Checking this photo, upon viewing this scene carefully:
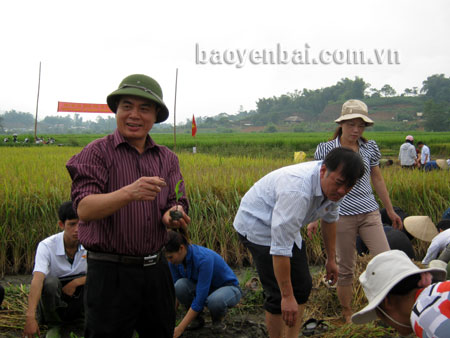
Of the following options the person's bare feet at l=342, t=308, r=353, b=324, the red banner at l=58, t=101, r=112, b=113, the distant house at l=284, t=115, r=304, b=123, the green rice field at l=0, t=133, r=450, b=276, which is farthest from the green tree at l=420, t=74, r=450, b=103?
the person's bare feet at l=342, t=308, r=353, b=324

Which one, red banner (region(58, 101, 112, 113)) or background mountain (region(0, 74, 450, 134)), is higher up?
background mountain (region(0, 74, 450, 134))

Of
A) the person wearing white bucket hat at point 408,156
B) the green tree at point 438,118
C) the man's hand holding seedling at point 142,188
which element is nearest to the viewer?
the man's hand holding seedling at point 142,188

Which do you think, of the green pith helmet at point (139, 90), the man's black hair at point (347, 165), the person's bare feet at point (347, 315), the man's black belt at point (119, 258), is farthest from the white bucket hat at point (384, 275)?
the person's bare feet at point (347, 315)

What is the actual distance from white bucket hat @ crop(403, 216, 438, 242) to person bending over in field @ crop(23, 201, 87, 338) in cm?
301

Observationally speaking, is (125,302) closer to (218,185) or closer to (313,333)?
(313,333)

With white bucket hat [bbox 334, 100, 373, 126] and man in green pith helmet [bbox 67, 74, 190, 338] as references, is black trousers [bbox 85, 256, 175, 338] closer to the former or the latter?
man in green pith helmet [bbox 67, 74, 190, 338]

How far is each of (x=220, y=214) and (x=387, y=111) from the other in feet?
214

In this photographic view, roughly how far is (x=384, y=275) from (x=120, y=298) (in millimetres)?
1018

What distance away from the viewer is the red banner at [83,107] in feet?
67.7

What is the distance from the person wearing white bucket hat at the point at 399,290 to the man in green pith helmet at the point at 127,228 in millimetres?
776

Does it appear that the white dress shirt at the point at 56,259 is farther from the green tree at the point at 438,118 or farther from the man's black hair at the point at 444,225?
the green tree at the point at 438,118

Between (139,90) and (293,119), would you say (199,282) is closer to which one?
(139,90)

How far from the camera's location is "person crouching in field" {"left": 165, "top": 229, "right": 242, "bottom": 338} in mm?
2623

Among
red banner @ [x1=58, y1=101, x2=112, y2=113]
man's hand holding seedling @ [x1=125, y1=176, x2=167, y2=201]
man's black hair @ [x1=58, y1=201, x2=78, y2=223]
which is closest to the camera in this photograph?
man's hand holding seedling @ [x1=125, y1=176, x2=167, y2=201]
